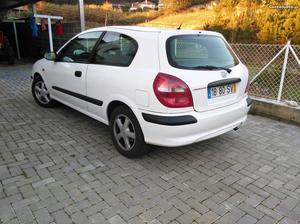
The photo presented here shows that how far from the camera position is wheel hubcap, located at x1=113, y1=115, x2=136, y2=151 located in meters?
3.25

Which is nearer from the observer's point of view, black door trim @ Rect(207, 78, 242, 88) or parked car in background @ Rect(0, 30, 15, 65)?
black door trim @ Rect(207, 78, 242, 88)

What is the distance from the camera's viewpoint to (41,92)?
516cm

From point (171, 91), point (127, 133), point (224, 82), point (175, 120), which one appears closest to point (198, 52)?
point (224, 82)

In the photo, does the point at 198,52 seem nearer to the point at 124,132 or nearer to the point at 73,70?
the point at 124,132

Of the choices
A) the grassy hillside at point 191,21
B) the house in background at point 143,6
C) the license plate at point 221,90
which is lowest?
the license plate at point 221,90

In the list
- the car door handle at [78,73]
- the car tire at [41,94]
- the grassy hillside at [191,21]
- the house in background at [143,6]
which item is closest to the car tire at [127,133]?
the car door handle at [78,73]

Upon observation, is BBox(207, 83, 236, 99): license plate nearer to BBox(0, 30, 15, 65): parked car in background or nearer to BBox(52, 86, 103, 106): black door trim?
BBox(52, 86, 103, 106): black door trim

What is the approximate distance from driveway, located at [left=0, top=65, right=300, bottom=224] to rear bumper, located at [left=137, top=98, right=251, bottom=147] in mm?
434

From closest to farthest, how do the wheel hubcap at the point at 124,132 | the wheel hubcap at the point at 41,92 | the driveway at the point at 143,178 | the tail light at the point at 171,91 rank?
the driveway at the point at 143,178, the tail light at the point at 171,91, the wheel hubcap at the point at 124,132, the wheel hubcap at the point at 41,92

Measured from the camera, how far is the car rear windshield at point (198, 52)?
2912mm

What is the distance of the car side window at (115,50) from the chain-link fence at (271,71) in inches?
118

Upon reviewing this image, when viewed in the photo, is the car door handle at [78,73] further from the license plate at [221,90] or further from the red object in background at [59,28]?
the red object in background at [59,28]

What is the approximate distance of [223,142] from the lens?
392cm

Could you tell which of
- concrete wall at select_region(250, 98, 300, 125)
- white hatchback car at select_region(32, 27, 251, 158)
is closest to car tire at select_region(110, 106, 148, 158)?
white hatchback car at select_region(32, 27, 251, 158)
